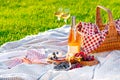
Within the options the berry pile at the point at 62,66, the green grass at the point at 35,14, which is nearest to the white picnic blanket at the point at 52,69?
the berry pile at the point at 62,66

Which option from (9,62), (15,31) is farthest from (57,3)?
(9,62)

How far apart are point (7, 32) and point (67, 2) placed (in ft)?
9.54

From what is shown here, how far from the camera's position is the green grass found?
9102 millimetres

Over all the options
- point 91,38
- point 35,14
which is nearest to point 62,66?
point 91,38

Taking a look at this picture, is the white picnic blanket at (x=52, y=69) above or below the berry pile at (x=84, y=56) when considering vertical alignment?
below

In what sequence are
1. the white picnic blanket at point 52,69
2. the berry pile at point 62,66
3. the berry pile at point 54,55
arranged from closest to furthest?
the white picnic blanket at point 52,69 → the berry pile at point 62,66 → the berry pile at point 54,55

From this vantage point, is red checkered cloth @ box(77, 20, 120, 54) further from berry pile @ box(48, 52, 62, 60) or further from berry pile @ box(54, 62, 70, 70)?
berry pile @ box(54, 62, 70, 70)

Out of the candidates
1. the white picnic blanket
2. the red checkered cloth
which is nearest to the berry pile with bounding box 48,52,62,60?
the white picnic blanket

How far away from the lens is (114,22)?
6.16m

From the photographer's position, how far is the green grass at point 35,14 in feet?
29.9

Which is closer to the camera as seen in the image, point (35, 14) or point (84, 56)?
point (84, 56)

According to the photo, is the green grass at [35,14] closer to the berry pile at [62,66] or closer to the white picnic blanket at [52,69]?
the white picnic blanket at [52,69]

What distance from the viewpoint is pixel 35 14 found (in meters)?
10.4

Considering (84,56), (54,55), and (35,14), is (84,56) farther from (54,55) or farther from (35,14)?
(35,14)
